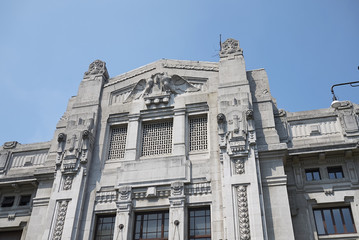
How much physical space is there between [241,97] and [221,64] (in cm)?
352

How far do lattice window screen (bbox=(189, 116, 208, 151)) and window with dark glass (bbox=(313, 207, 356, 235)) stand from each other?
751 centimetres

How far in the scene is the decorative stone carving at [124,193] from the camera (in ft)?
73.7

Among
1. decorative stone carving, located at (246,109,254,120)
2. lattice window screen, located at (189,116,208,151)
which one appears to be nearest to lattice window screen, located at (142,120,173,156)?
lattice window screen, located at (189,116,208,151)

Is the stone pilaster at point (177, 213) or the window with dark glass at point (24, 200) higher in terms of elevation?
the window with dark glass at point (24, 200)

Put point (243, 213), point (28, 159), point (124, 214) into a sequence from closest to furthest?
1. point (243, 213)
2. point (124, 214)
3. point (28, 159)

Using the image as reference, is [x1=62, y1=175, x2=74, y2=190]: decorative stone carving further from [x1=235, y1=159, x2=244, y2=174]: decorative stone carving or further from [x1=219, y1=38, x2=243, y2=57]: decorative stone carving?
[x1=219, y1=38, x2=243, y2=57]: decorative stone carving

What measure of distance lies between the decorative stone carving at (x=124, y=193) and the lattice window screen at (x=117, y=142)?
9.89ft

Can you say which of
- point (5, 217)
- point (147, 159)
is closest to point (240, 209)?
point (147, 159)

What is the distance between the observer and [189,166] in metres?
22.9

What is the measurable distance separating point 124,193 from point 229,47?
1258cm

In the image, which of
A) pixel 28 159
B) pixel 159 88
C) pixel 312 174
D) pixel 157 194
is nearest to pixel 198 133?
pixel 159 88

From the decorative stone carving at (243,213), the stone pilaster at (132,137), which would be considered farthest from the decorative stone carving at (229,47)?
the decorative stone carving at (243,213)

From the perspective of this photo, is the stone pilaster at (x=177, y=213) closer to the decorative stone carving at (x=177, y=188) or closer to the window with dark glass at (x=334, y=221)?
the decorative stone carving at (x=177, y=188)

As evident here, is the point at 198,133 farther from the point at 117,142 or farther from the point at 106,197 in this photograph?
the point at 106,197
